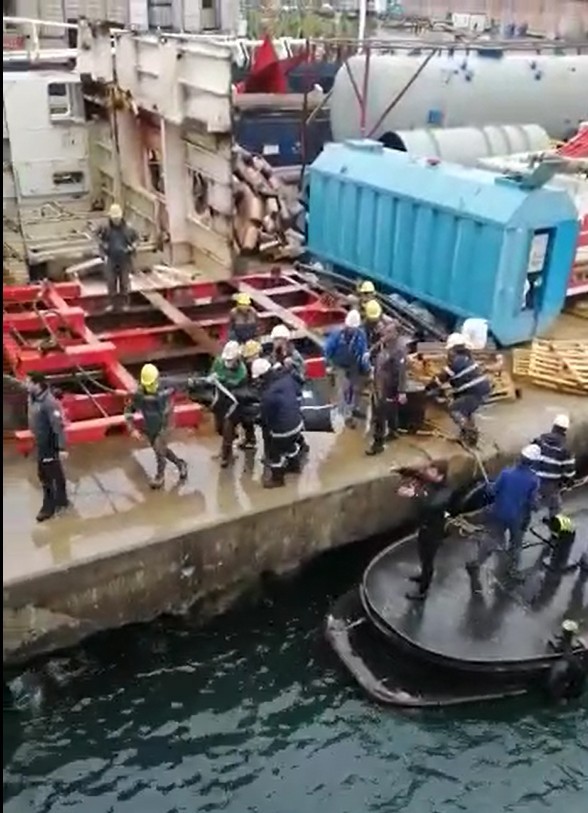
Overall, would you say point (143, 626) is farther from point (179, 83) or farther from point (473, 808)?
point (179, 83)

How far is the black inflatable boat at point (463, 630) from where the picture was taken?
27.9 feet

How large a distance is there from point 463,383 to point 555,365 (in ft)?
8.70

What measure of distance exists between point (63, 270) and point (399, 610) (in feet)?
28.7

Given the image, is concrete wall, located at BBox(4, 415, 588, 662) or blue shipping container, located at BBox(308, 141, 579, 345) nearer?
concrete wall, located at BBox(4, 415, 588, 662)

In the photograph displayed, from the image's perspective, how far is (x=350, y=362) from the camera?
10891 millimetres

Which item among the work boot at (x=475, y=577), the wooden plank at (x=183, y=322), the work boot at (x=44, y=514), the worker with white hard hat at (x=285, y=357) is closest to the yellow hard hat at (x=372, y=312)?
the worker with white hard hat at (x=285, y=357)

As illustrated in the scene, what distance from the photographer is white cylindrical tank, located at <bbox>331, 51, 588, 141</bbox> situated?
18.6 metres

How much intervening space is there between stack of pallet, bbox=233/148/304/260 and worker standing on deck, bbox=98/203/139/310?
2827mm

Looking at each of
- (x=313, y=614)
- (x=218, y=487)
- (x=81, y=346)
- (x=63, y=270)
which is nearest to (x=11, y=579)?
(x=218, y=487)

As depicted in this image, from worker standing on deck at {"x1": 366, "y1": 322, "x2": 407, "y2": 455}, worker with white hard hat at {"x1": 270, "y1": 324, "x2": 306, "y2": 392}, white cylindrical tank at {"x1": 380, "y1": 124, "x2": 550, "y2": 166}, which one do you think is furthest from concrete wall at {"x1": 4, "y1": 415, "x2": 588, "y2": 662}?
white cylindrical tank at {"x1": 380, "y1": 124, "x2": 550, "y2": 166}

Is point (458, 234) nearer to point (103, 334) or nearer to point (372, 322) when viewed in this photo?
point (372, 322)

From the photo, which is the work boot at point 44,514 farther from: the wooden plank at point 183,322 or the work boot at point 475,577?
the work boot at point 475,577

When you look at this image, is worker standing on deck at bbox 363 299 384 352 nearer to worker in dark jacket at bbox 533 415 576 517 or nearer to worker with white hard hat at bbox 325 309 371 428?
worker with white hard hat at bbox 325 309 371 428

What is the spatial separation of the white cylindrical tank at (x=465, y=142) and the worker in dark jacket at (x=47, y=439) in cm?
956
